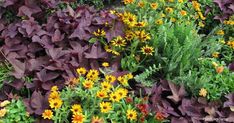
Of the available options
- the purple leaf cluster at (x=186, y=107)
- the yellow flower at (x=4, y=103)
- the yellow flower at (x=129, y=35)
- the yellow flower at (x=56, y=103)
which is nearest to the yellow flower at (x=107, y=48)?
the yellow flower at (x=129, y=35)

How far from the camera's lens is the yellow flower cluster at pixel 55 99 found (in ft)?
7.15

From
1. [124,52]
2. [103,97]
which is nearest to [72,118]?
[103,97]

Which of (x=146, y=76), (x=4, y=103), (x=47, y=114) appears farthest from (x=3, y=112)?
(x=146, y=76)

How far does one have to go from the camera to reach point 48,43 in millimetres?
2738

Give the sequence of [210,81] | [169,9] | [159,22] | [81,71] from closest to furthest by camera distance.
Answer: [81,71], [210,81], [159,22], [169,9]

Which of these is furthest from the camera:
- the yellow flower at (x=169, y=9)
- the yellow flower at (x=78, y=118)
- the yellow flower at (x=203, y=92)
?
the yellow flower at (x=169, y=9)

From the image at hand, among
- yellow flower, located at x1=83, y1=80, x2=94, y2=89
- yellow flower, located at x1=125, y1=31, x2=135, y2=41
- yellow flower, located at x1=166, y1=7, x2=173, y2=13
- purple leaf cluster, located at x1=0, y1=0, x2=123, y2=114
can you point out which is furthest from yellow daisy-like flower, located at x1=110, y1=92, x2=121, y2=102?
yellow flower, located at x1=166, y1=7, x2=173, y2=13

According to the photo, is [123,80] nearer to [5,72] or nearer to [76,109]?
[76,109]

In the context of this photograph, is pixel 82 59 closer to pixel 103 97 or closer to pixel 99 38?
pixel 99 38

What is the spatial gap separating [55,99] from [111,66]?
21.9 inches

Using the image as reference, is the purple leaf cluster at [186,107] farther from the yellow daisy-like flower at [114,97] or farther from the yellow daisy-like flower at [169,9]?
the yellow daisy-like flower at [169,9]

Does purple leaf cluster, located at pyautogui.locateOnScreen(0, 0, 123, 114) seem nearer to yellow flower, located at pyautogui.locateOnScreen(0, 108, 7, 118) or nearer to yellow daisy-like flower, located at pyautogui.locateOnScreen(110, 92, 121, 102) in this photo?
yellow flower, located at pyautogui.locateOnScreen(0, 108, 7, 118)

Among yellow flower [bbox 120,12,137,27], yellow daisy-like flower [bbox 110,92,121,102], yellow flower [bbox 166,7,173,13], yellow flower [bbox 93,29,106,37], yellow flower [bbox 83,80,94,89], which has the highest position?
yellow flower [bbox 166,7,173,13]

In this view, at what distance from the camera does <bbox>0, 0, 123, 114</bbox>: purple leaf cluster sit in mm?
2496
